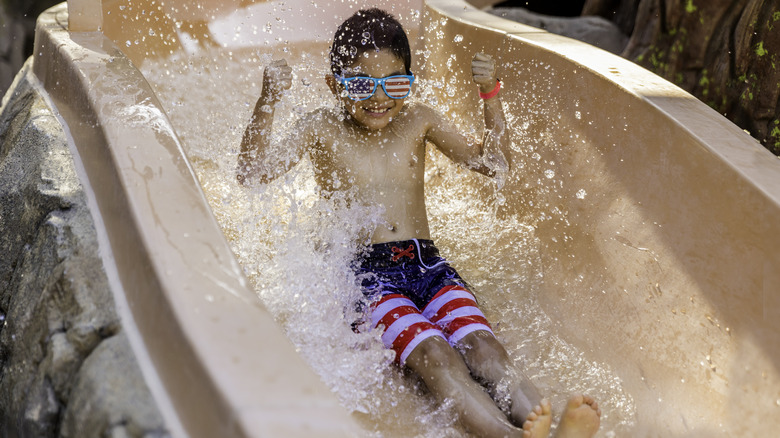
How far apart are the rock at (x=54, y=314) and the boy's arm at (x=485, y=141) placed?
3.00ft

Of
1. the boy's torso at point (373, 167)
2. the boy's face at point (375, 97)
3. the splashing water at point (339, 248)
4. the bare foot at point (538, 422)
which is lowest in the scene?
the splashing water at point (339, 248)

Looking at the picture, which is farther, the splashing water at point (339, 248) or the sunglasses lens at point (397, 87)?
the sunglasses lens at point (397, 87)

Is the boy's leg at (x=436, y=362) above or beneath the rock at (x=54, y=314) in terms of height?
beneath

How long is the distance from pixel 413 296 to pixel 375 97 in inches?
19.6

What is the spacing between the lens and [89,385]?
0.98 m

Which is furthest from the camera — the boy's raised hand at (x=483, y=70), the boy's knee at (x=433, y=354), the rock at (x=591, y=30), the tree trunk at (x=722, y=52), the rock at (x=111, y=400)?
the rock at (x=591, y=30)

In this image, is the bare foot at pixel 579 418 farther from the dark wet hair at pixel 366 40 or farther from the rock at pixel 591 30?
the rock at pixel 591 30

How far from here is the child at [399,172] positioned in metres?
1.39

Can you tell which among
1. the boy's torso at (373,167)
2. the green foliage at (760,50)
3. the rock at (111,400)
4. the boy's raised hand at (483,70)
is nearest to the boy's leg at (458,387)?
the boy's torso at (373,167)

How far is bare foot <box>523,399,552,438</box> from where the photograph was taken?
3.86ft

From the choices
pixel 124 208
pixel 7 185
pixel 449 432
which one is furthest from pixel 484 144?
pixel 7 185

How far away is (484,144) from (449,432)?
83 centimetres

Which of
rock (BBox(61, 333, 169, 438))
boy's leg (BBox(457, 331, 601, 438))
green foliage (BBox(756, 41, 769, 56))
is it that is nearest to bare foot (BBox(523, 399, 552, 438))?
boy's leg (BBox(457, 331, 601, 438))

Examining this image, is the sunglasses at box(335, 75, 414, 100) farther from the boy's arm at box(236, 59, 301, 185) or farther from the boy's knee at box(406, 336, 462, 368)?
the boy's knee at box(406, 336, 462, 368)
